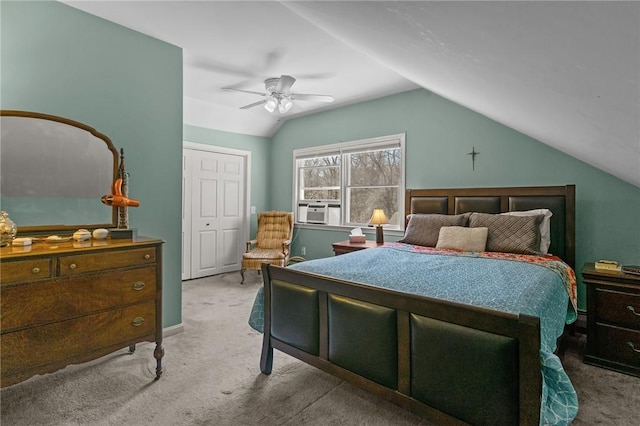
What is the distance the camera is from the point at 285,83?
11.1 feet

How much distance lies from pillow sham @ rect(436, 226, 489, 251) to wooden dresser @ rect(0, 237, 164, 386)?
263cm

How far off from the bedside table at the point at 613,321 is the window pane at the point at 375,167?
2535 millimetres

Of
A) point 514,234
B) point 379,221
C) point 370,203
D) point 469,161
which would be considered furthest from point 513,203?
point 370,203

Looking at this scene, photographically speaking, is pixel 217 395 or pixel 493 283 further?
pixel 217 395

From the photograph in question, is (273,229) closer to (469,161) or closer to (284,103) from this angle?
(284,103)

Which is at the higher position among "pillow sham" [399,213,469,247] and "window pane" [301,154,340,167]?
"window pane" [301,154,340,167]

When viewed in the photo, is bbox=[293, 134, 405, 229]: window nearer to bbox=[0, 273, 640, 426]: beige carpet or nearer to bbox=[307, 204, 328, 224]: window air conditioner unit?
bbox=[307, 204, 328, 224]: window air conditioner unit

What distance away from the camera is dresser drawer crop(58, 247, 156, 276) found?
1.94 m

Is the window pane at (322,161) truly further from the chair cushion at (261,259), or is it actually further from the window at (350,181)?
the chair cushion at (261,259)

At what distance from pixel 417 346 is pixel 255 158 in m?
4.86

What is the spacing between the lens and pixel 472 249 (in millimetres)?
3057

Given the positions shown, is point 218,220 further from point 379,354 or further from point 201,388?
point 379,354

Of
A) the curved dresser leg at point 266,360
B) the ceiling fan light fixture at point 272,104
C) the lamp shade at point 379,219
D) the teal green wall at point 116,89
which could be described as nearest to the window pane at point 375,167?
the lamp shade at point 379,219

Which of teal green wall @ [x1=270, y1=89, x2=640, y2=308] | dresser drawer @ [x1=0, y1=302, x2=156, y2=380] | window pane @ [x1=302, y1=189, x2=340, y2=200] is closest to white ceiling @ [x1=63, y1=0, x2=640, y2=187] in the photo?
teal green wall @ [x1=270, y1=89, x2=640, y2=308]
